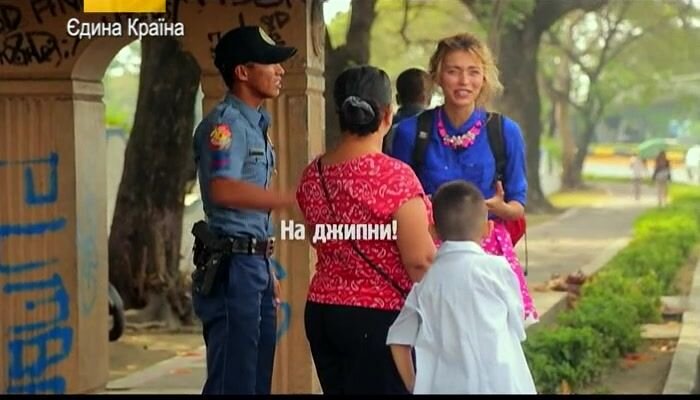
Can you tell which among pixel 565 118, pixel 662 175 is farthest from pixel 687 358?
pixel 565 118

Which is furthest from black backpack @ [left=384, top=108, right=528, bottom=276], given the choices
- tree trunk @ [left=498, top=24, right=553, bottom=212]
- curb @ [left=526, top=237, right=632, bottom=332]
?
tree trunk @ [left=498, top=24, right=553, bottom=212]

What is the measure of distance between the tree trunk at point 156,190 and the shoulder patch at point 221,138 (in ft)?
19.5

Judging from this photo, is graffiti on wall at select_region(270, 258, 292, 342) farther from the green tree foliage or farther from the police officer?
the green tree foliage

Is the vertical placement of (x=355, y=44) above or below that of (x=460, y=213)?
above

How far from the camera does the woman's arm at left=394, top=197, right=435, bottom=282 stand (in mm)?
4250

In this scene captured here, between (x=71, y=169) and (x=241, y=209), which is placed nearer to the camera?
(x=241, y=209)

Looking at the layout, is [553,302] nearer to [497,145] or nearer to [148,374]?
[148,374]

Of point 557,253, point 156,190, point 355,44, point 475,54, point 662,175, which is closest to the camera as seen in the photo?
point 475,54

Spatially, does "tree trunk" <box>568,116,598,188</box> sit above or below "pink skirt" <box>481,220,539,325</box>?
below

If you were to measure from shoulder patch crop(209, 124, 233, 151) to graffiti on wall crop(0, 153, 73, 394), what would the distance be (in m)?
2.26

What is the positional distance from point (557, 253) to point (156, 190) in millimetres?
8929

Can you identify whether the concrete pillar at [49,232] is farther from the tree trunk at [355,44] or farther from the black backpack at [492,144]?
the tree trunk at [355,44]

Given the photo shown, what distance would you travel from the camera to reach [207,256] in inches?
190

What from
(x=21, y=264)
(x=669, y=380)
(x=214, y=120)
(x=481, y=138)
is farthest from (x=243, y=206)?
(x=669, y=380)
